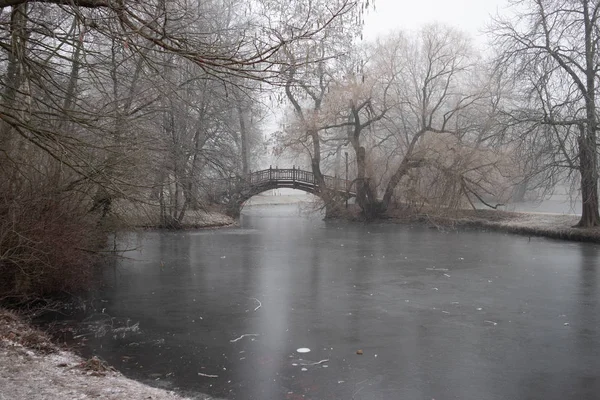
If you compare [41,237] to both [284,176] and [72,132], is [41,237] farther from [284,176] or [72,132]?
[284,176]

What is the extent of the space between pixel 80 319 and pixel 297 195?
4996 cm

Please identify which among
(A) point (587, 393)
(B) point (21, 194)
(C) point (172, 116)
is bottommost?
(A) point (587, 393)

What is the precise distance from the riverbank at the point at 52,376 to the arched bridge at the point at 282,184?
20958 millimetres

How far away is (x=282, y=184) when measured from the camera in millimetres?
33250

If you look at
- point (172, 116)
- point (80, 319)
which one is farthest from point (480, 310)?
point (172, 116)

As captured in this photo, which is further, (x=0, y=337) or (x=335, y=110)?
(x=335, y=110)

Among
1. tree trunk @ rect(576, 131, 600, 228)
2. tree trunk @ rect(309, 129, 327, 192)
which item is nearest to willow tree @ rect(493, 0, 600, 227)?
tree trunk @ rect(576, 131, 600, 228)

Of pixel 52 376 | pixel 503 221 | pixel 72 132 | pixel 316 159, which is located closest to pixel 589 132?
pixel 503 221

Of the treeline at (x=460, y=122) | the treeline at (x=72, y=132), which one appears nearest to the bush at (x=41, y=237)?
the treeline at (x=72, y=132)

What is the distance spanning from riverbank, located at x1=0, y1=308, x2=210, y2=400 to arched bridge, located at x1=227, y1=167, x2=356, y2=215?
21.0m

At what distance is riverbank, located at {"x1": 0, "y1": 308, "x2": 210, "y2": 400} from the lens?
5.20m

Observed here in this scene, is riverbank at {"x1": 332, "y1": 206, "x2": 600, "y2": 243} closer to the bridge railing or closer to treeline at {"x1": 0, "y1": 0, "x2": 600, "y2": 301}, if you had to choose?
treeline at {"x1": 0, "y1": 0, "x2": 600, "y2": 301}

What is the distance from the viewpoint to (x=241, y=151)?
115ft

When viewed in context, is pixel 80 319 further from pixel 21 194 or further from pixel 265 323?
pixel 265 323
